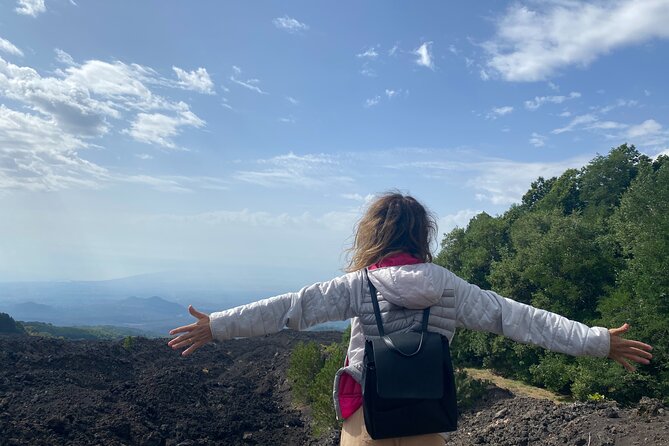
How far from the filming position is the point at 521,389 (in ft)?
52.1

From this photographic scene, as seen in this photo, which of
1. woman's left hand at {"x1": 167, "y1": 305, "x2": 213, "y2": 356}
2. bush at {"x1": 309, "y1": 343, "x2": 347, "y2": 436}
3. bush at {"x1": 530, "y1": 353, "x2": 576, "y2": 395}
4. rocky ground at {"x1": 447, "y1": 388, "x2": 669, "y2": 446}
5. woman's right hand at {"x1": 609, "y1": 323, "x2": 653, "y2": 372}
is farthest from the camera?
bush at {"x1": 530, "y1": 353, "x2": 576, "y2": 395}

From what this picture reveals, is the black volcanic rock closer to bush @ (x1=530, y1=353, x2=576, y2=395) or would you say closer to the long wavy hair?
bush @ (x1=530, y1=353, x2=576, y2=395)

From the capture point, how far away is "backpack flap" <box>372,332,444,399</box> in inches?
95.7

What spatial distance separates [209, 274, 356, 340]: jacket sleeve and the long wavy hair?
20 centimetres

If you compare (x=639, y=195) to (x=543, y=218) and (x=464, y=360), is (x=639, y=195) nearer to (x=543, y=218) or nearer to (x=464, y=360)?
(x=543, y=218)

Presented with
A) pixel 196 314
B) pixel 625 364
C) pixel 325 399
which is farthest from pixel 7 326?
pixel 625 364

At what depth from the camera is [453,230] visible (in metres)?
27.5

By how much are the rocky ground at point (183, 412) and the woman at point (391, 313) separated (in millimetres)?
6413

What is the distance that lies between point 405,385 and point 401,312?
0.33m

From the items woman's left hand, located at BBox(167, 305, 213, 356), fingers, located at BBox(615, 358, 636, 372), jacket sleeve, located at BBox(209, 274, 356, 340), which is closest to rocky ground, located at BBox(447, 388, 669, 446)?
fingers, located at BBox(615, 358, 636, 372)

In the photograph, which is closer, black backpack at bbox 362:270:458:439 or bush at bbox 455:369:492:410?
black backpack at bbox 362:270:458:439

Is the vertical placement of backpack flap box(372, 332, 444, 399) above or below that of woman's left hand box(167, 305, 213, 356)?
below

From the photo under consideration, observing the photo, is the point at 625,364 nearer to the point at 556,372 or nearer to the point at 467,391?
the point at 467,391

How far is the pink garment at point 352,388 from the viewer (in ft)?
8.47
